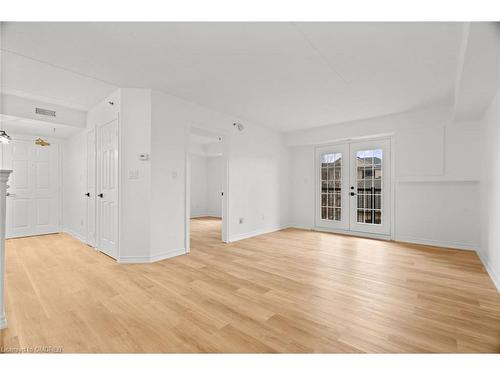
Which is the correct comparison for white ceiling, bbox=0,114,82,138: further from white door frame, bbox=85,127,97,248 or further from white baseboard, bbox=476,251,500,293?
white baseboard, bbox=476,251,500,293

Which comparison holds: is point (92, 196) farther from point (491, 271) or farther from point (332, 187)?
point (491, 271)

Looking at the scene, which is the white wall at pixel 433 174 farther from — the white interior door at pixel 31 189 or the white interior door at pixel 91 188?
the white interior door at pixel 31 189

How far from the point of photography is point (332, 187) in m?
6.08

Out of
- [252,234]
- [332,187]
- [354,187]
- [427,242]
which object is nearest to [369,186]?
[354,187]

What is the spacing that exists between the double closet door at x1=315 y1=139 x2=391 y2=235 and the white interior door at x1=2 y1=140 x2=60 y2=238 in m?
6.61

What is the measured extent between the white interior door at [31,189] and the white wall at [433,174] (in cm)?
713

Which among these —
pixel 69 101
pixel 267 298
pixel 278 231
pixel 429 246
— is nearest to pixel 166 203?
pixel 267 298

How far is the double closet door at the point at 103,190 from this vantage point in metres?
3.71

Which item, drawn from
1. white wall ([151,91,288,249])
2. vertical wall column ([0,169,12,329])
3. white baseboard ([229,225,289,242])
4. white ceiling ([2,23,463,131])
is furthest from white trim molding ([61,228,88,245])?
vertical wall column ([0,169,12,329])

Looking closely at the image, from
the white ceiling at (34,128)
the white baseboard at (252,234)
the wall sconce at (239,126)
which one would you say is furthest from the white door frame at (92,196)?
the wall sconce at (239,126)

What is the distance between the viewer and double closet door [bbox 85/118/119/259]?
12.2 ft

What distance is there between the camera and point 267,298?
2398 millimetres

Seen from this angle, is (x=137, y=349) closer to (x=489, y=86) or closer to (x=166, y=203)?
(x=166, y=203)
